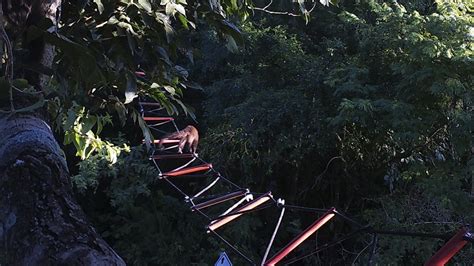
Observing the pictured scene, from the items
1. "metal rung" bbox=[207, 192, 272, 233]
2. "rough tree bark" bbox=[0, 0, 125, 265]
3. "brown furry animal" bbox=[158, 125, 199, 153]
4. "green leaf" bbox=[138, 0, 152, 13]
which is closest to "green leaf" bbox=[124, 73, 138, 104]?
"green leaf" bbox=[138, 0, 152, 13]

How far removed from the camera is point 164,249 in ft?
18.0

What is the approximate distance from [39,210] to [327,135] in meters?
3.57

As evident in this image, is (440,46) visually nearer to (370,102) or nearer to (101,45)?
(370,102)

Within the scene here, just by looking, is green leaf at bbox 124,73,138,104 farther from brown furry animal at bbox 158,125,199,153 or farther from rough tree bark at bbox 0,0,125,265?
brown furry animal at bbox 158,125,199,153

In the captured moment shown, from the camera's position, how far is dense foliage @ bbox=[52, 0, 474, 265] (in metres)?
3.65

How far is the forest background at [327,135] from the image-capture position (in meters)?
3.61

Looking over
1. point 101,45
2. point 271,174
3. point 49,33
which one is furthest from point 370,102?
point 49,33

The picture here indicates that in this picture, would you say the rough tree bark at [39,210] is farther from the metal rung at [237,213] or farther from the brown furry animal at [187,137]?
the brown furry animal at [187,137]

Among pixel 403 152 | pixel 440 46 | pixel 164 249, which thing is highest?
pixel 440 46

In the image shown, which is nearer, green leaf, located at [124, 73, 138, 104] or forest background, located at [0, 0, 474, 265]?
green leaf, located at [124, 73, 138, 104]

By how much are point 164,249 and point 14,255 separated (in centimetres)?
479

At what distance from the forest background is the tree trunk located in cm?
124

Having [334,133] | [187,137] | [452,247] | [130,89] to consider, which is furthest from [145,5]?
[334,133]

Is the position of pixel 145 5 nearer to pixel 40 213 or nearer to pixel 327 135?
pixel 40 213
